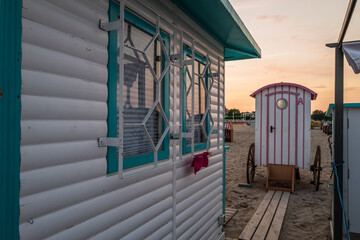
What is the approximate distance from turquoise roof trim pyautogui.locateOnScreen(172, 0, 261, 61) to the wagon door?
3.13 meters

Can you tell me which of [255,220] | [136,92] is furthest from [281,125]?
[136,92]

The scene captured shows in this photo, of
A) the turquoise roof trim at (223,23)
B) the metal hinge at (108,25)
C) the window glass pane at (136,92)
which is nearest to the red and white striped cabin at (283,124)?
the turquoise roof trim at (223,23)

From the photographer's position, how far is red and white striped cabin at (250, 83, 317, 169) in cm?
734

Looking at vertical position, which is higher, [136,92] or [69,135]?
[136,92]

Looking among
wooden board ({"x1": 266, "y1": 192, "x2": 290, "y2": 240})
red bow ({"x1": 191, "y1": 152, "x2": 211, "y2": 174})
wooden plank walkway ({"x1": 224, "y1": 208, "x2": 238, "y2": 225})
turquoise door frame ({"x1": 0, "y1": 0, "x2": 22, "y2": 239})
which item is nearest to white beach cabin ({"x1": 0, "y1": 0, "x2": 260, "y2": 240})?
turquoise door frame ({"x1": 0, "y1": 0, "x2": 22, "y2": 239})

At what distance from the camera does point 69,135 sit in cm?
155

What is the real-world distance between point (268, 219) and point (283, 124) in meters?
3.26

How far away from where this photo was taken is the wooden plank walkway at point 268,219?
443cm

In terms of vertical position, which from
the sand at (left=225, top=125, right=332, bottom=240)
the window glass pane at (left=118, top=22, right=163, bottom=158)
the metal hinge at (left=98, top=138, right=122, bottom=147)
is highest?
the window glass pane at (left=118, top=22, right=163, bottom=158)

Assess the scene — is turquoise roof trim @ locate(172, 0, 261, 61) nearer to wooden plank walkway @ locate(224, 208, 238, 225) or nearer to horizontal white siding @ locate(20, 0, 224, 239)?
horizontal white siding @ locate(20, 0, 224, 239)

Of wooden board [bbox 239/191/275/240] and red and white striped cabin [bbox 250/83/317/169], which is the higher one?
red and white striped cabin [bbox 250/83/317/169]

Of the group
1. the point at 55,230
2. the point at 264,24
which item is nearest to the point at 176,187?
the point at 55,230

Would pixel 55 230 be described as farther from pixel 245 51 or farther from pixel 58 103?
pixel 245 51

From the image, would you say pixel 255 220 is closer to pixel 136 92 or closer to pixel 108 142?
pixel 136 92
